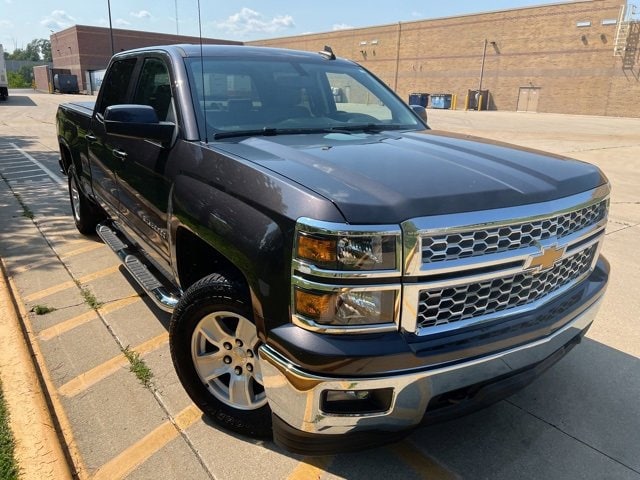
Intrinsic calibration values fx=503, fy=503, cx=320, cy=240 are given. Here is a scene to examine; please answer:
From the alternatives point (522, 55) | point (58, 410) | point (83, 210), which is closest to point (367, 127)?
point (58, 410)

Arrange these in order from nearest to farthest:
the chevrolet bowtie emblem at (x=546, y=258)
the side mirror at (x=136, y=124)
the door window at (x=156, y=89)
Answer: the chevrolet bowtie emblem at (x=546, y=258) → the side mirror at (x=136, y=124) → the door window at (x=156, y=89)

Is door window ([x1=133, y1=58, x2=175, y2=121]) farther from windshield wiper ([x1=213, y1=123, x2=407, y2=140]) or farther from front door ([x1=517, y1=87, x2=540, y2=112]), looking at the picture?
front door ([x1=517, y1=87, x2=540, y2=112])

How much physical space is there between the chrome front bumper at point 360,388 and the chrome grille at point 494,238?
43cm

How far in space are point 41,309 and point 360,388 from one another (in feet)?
10.3

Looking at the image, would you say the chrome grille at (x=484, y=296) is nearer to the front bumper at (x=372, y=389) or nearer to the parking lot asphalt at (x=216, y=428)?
the front bumper at (x=372, y=389)

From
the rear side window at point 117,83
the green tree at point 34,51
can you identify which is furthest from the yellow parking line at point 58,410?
the green tree at point 34,51

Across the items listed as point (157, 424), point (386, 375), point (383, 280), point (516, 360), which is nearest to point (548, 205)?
point (516, 360)

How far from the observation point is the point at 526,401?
2916 mm

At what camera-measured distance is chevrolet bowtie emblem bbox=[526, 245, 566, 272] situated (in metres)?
2.07

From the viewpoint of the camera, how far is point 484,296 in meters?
2.02

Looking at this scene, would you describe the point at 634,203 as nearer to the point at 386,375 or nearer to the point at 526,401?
the point at 526,401

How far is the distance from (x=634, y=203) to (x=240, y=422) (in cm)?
815

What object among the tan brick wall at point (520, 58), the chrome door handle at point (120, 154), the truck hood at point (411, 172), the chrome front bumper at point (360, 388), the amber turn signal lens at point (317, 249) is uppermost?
the tan brick wall at point (520, 58)

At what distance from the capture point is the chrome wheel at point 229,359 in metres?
2.38
